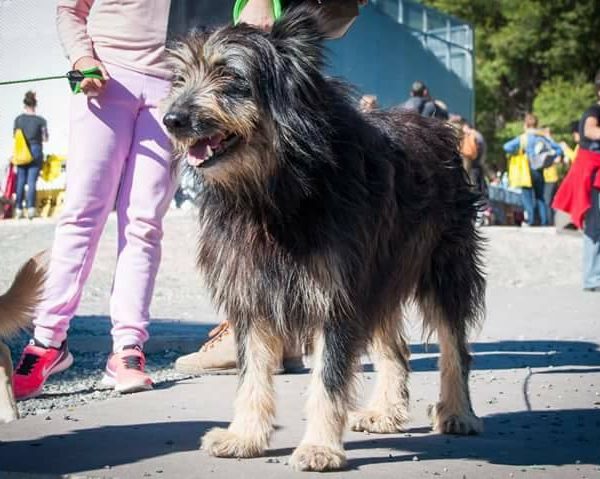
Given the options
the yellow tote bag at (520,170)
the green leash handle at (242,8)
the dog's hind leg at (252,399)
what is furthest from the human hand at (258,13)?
the yellow tote bag at (520,170)

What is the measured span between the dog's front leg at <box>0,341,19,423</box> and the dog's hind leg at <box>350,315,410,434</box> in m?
1.61

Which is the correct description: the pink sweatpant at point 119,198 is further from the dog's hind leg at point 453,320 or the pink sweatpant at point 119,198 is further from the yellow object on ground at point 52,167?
the yellow object on ground at point 52,167

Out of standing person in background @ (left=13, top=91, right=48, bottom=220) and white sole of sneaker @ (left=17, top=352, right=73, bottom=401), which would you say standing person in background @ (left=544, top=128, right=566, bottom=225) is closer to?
standing person in background @ (left=13, top=91, right=48, bottom=220)

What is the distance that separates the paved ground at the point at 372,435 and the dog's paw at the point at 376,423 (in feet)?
0.33

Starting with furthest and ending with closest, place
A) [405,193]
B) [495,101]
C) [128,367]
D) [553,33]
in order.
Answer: [495,101], [553,33], [128,367], [405,193]

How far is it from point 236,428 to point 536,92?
42998mm

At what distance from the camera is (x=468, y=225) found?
606 centimetres

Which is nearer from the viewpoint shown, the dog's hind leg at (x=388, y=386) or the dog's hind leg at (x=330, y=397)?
the dog's hind leg at (x=330, y=397)

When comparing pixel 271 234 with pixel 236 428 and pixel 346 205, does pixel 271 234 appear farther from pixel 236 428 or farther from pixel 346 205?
pixel 236 428

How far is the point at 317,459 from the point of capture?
475 cm

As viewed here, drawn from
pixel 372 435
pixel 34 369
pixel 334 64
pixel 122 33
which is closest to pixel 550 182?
pixel 334 64

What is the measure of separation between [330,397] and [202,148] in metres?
1.12

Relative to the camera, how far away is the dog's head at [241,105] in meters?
4.64

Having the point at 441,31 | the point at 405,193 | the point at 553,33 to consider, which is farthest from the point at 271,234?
the point at 553,33
